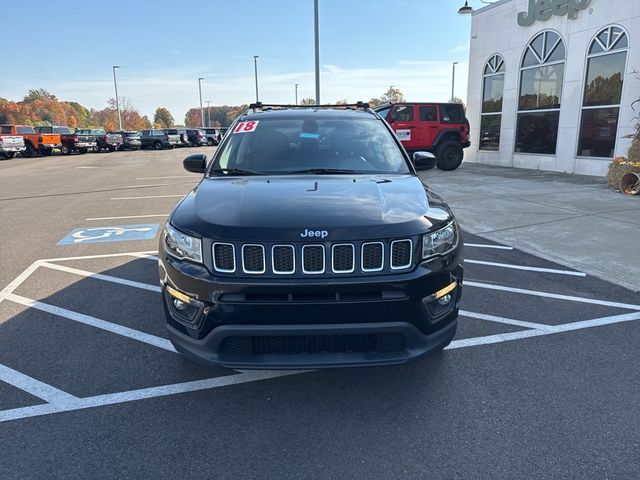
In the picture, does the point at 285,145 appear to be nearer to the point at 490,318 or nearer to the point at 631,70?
the point at 490,318

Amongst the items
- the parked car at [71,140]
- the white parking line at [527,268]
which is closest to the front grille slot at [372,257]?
the white parking line at [527,268]

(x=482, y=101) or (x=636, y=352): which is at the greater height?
(x=482, y=101)

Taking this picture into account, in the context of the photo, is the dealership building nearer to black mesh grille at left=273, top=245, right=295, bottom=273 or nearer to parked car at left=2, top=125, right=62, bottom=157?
black mesh grille at left=273, top=245, right=295, bottom=273

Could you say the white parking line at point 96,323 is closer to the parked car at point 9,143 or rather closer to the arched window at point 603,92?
the arched window at point 603,92

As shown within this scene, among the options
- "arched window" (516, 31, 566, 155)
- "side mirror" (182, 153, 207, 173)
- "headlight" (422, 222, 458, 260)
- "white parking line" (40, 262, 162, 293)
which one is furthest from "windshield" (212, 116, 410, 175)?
"arched window" (516, 31, 566, 155)

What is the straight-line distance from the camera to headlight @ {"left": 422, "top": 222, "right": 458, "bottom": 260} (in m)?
2.58

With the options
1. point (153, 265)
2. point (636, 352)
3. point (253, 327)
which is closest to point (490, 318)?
point (636, 352)

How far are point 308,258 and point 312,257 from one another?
2cm

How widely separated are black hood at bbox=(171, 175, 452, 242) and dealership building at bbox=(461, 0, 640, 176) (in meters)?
11.1

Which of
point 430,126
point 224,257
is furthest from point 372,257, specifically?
point 430,126

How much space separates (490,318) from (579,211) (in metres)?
5.81

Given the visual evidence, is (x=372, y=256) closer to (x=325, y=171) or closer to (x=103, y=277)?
(x=325, y=171)

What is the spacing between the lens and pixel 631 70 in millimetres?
12789

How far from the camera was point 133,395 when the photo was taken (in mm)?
2885
